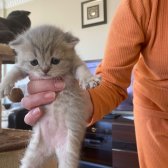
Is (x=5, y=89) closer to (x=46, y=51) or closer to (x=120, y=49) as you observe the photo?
(x=46, y=51)

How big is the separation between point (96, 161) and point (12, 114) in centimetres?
94

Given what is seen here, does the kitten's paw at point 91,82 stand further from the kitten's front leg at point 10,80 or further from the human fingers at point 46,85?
the kitten's front leg at point 10,80

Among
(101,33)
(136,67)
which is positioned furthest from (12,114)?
(136,67)

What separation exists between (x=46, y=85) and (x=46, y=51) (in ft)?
0.28

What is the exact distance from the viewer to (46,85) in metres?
0.71

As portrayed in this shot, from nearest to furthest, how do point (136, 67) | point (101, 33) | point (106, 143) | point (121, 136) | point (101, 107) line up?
point (101, 107) → point (136, 67) → point (121, 136) → point (106, 143) → point (101, 33)

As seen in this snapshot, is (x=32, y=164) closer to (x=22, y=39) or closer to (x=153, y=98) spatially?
(x=22, y=39)

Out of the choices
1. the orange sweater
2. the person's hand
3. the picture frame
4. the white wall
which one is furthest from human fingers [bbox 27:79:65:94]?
the picture frame

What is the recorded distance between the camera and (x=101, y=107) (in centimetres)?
95

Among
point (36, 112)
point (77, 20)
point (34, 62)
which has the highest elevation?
point (77, 20)

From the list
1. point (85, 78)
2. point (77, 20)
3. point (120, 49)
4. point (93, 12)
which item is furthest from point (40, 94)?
point (77, 20)

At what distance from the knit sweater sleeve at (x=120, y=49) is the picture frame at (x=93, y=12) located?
189 cm

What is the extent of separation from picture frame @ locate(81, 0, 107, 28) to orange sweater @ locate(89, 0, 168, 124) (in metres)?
1.90

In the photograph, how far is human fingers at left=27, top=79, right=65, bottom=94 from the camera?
2.25 ft
